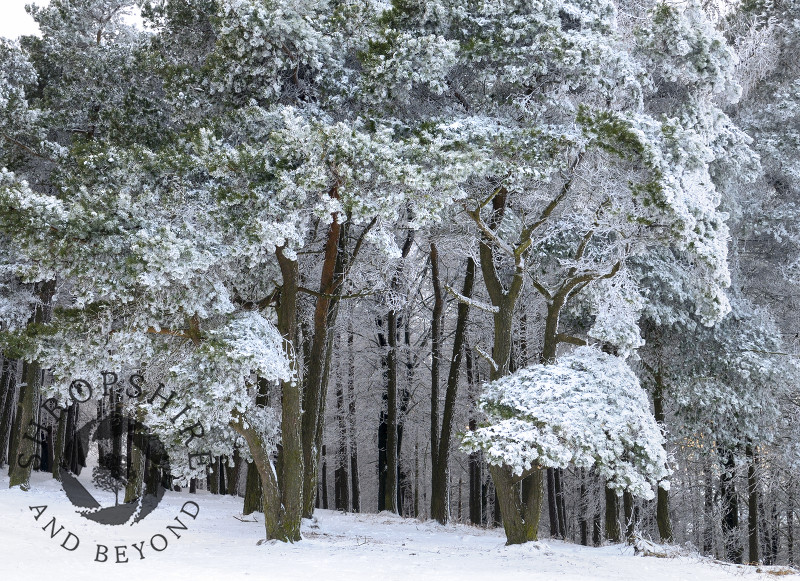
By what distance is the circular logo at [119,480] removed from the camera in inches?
554

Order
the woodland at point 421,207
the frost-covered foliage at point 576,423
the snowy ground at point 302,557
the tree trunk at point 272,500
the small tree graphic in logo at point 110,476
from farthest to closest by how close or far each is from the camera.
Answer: the small tree graphic in logo at point 110,476
the tree trunk at point 272,500
the woodland at point 421,207
the frost-covered foliage at point 576,423
the snowy ground at point 302,557

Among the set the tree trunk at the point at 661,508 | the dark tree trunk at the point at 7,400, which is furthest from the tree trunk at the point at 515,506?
the dark tree trunk at the point at 7,400

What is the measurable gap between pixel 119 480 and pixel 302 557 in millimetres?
11658

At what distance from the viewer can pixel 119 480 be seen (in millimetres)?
19188

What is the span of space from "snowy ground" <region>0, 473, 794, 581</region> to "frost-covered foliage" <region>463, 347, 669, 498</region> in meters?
1.23

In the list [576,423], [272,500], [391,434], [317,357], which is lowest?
[272,500]

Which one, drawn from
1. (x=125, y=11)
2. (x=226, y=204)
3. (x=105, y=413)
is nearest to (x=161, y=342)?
(x=226, y=204)

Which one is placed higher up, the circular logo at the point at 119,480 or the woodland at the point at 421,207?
the woodland at the point at 421,207

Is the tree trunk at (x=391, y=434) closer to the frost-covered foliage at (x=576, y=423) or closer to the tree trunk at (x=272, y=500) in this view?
the tree trunk at (x=272, y=500)

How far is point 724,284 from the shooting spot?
9656 millimetres

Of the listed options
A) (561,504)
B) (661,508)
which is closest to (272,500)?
(661,508)

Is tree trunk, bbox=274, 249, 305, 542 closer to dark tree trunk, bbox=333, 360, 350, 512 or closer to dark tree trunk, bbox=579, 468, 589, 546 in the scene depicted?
dark tree trunk, bbox=333, 360, 350, 512

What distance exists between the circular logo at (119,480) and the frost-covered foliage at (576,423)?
7.44 metres

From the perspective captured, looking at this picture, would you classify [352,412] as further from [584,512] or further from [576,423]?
[576,423]
